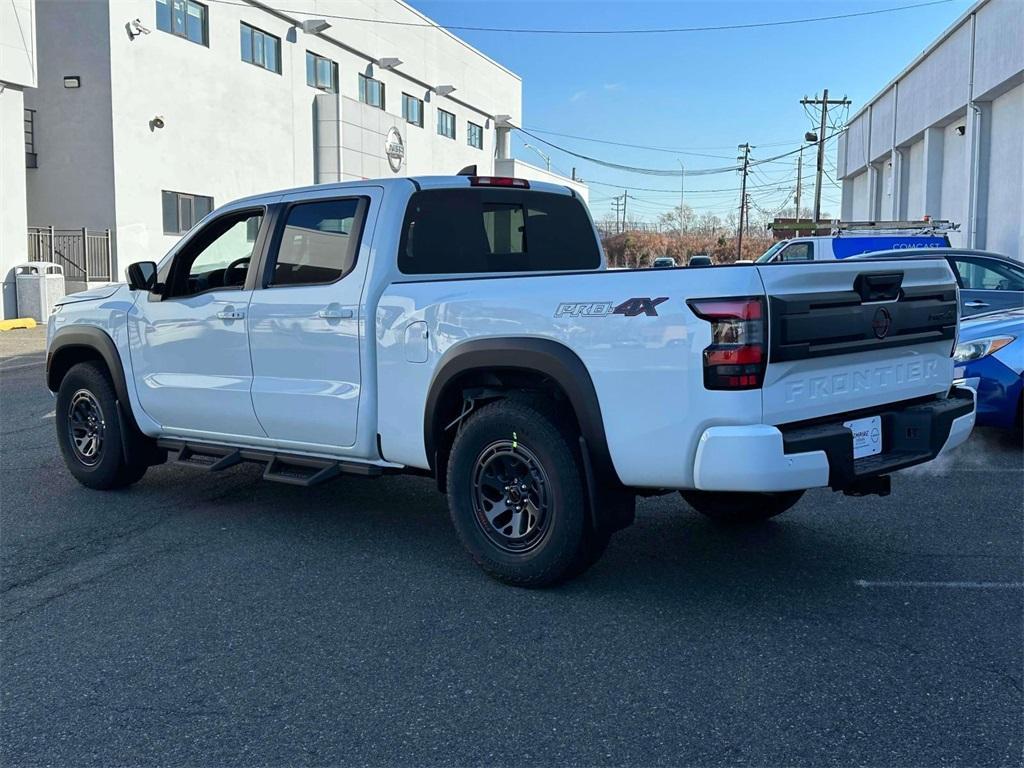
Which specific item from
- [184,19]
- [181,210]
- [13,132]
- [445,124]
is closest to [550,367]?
[13,132]

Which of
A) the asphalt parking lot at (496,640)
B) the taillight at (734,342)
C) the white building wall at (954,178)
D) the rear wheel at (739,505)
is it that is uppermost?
the white building wall at (954,178)

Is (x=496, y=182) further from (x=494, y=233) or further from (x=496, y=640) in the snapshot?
(x=496, y=640)

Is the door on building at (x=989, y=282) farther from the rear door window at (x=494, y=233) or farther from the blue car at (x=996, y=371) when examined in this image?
the rear door window at (x=494, y=233)

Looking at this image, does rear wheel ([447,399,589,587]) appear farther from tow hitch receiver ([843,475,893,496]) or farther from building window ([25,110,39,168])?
building window ([25,110,39,168])

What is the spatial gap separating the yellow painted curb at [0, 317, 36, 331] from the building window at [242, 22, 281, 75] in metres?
11.5

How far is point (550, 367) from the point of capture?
14.1 ft

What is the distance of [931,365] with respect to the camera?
15.5 ft

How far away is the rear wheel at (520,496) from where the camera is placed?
4.36 m

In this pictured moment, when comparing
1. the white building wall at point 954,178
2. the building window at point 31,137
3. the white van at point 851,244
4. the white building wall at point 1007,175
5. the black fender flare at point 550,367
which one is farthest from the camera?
the white building wall at point 954,178

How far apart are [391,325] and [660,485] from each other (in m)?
1.68

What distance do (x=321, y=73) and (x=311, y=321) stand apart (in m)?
30.3

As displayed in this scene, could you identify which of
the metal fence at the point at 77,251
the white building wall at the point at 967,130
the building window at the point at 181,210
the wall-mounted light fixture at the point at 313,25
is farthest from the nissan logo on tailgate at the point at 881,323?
the wall-mounted light fixture at the point at 313,25

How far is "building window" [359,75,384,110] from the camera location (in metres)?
36.0

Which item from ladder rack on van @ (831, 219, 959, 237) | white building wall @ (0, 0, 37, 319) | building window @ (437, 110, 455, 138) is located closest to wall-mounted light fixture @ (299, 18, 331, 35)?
white building wall @ (0, 0, 37, 319)
